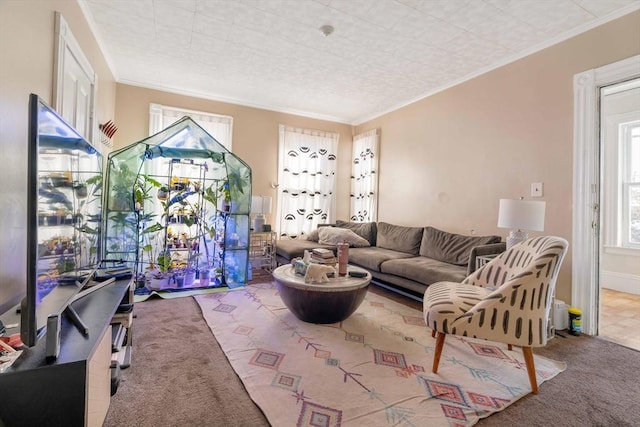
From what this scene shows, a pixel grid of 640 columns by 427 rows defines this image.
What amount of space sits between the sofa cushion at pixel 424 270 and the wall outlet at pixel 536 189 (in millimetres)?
960

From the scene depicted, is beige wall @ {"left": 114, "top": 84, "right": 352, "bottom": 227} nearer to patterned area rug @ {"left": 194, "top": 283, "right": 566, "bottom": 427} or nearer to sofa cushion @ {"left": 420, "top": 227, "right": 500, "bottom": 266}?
sofa cushion @ {"left": 420, "top": 227, "right": 500, "bottom": 266}

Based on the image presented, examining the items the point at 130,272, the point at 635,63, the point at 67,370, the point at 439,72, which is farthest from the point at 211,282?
the point at 635,63

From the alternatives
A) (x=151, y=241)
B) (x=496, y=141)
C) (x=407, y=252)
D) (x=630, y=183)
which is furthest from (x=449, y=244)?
(x=151, y=241)

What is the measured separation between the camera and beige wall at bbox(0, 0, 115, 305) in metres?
1.38

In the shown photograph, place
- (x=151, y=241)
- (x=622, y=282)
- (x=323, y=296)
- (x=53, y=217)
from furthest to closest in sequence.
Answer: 1. (x=622, y=282)
2. (x=151, y=241)
3. (x=323, y=296)
4. (x=53, y=217)

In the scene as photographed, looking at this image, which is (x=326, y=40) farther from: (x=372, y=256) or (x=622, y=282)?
(x=622, y=282)

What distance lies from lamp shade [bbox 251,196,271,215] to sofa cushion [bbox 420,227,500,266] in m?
2.21

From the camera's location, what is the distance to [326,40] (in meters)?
2.88

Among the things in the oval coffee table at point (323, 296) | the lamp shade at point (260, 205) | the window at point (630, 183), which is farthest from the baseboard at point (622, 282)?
the lamp shade at point (260, 205)

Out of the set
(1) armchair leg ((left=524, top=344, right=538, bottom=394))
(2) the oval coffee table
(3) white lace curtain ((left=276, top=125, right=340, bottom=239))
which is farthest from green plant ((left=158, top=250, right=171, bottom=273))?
(1) armchair leg ((left=524, top=344, right=538, bottom=394))

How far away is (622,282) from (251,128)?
A: 553 centimetres

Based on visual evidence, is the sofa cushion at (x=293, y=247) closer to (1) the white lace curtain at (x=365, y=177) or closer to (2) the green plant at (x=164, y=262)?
(1) the white lace curtain at (x=365, y=177)

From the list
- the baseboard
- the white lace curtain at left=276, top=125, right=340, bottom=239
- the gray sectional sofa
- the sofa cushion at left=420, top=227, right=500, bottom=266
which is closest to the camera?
the gray sectional sofa

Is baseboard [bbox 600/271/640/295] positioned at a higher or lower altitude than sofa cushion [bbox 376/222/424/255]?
lower
